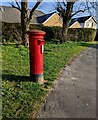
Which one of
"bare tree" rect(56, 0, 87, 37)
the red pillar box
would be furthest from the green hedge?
the red pillar box

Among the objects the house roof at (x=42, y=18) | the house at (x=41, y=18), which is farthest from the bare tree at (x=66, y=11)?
the house roof at (x=42, y=18)

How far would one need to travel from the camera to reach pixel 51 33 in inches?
971

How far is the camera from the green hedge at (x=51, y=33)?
18.6 metres

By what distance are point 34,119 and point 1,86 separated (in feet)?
6.33

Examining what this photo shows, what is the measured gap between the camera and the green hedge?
61.1ft

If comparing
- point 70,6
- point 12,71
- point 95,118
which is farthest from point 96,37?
point 95,118

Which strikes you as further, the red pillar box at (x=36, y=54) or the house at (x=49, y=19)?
the house at (x=49, y=19)

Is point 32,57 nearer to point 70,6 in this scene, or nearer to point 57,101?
point 57,101

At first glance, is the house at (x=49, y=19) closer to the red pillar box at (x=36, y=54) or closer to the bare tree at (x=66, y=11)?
the bare tree at (x=66, y=11)

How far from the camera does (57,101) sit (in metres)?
5.20

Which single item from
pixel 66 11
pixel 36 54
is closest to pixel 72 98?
pixel 36 54

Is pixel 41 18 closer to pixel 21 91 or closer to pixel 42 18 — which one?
pixel 42 18

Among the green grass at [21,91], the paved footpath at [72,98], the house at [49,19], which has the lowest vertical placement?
the paved footpath at [72,98]

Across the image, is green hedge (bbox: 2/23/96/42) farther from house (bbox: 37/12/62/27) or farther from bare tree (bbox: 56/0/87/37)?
house (bbox: 37/12/62/27)
